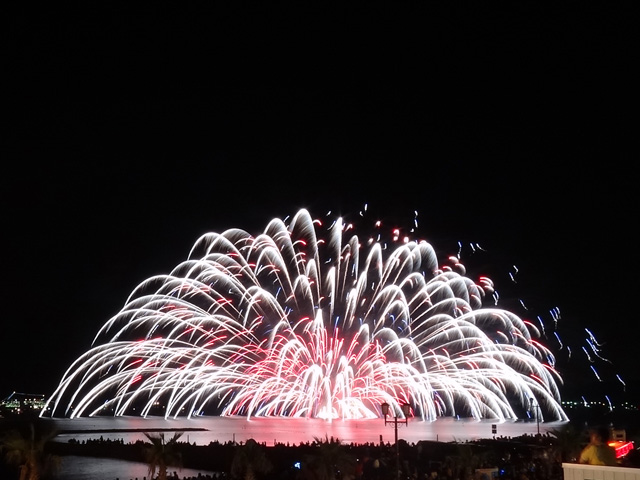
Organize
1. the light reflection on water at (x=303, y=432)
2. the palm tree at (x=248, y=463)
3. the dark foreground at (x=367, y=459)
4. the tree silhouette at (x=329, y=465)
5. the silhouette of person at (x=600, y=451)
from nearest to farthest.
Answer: the silhouette of person at (x=600, y=451)
the tree silhouette at (x=329, y=465)
the dark foreground at (x=367, y=459)
the palm tree at (x=248, y=463)
the light reflection on water at (x=303, y=432)

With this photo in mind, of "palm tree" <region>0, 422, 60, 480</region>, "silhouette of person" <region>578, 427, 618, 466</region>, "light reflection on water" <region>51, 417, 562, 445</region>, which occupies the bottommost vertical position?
"silhouette of person" <region>578, 427, 618, 466</region>

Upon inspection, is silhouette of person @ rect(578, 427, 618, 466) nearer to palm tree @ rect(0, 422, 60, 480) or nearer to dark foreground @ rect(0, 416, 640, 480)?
dark foreground @ rect(0, 416, 640, 480)

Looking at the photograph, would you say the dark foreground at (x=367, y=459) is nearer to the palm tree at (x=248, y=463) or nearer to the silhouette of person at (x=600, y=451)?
the palm tree at (x=248, y=463)

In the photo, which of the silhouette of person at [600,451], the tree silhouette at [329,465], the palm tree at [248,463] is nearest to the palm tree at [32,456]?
the palm tree at [248,463]

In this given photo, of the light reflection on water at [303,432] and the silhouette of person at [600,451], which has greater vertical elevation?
the light reflection on water at [303,432]

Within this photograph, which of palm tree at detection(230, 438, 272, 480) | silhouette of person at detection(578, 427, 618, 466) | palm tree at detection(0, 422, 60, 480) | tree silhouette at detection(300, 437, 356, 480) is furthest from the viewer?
palm tree at detection(230, 438, 272, 480)

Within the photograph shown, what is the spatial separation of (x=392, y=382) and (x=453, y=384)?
4.43 m

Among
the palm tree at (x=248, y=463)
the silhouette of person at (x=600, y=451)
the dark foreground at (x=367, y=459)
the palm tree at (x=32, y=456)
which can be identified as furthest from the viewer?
the palm tree at (x=248, y=463)

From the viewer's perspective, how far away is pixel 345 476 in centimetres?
2477

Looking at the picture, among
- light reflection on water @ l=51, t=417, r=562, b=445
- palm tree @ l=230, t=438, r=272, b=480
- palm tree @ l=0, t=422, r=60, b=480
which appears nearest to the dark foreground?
palm tree @ l=230, t=438, r=272, b=480

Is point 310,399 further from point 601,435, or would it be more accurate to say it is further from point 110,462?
point 601,435

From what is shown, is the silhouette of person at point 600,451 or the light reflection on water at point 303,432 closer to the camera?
the silhouette of person at point 600,451

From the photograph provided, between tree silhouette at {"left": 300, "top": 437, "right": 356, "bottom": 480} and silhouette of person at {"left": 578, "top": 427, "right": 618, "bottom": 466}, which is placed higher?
tree silhouette at {"left": 300, "top": 437, "right": 356, "bottom": 480}

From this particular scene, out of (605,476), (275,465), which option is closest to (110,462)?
(275,465)
